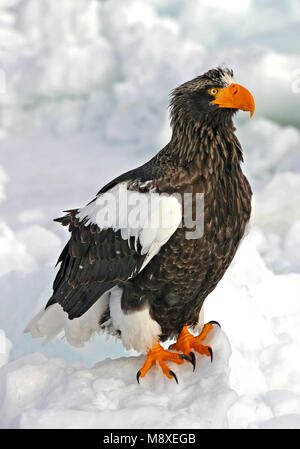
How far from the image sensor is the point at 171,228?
356 centimetres

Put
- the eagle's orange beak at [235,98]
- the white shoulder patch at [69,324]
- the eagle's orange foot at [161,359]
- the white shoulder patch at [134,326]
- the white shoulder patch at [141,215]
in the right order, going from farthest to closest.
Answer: the white shoulder patch at [69,324] → the eagle's orange foot at [161,359] → the white shoulder patch at [134,326] → the eagle's orange beak at [235,98] → the white shoulder patch at [141,215]

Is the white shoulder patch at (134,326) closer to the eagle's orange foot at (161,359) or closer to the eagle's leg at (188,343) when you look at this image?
the eagle's orange foot at (161,359)

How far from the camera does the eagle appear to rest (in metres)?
3.66

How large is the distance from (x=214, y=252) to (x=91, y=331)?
120 cm

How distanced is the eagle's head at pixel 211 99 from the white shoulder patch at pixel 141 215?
0.60 m

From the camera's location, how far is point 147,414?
12.0 ft

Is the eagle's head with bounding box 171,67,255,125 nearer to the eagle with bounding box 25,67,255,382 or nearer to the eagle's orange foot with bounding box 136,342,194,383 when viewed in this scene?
the eagle with bounding box 25,67,255,382

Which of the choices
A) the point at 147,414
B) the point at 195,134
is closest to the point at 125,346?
the point at 147,414

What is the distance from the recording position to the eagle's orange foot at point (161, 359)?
3965 mm

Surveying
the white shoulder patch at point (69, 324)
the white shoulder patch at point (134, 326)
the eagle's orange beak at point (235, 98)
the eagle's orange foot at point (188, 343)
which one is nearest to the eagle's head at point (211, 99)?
the eagle's orange beak at point (235, 98)

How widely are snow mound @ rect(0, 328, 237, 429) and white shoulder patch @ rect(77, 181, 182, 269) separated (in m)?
0.89

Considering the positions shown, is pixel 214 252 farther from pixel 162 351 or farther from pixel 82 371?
pixel 82 371

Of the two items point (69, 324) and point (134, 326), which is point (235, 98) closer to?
point (134, 326)

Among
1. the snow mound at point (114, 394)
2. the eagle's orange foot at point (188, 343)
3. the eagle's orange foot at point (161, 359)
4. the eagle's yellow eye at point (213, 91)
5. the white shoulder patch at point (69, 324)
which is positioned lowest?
the snow mound at point (114, 394)
